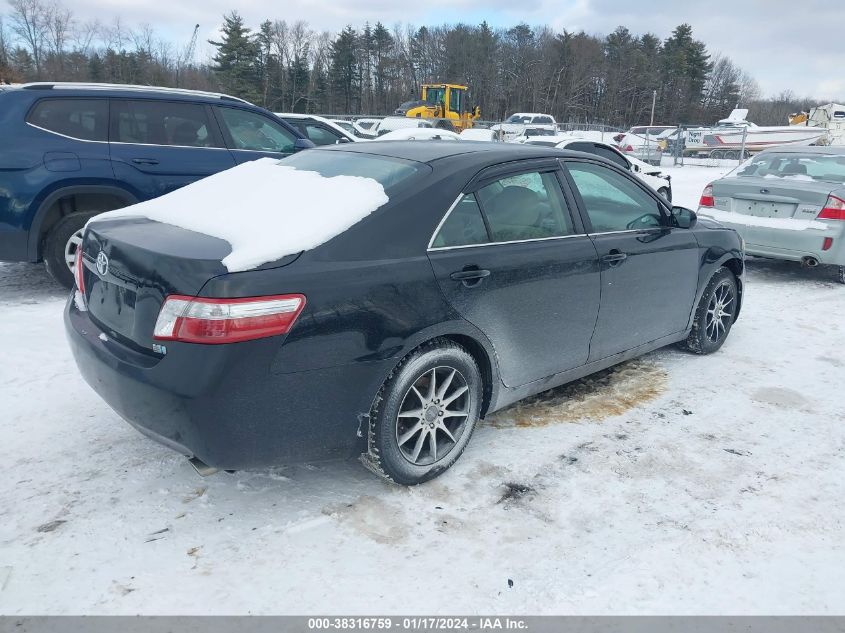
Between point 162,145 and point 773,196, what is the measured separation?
652cm

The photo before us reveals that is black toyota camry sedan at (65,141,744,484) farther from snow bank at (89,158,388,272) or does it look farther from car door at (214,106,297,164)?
car door at (214,106,297,164)

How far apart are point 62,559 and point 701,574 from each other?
2.51 m

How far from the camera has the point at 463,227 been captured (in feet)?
10.1

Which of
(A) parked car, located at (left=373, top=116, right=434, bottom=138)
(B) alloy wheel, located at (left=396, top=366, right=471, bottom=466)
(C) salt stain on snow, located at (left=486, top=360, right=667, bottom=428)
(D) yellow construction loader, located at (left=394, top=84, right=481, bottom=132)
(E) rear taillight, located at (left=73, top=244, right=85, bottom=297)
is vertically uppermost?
(D) yellow construction loader, located at (left=394, top=84, right=481, bottom=132)

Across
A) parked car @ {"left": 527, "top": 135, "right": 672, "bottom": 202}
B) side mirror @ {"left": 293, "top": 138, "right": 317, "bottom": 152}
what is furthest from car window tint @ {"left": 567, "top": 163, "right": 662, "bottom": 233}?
parked car @ {"left": 527, "top": 135, "right": 672, "bottom": 202}

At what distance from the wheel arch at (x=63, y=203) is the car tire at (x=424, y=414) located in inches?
168

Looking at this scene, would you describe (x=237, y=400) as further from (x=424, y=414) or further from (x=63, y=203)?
(x=63, y=203)

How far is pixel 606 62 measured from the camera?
81.1 metres

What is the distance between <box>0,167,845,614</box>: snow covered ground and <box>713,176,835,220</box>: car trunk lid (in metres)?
3.42

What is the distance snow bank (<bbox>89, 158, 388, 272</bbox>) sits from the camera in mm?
2564

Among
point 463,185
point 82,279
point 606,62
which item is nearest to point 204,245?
point 82,279

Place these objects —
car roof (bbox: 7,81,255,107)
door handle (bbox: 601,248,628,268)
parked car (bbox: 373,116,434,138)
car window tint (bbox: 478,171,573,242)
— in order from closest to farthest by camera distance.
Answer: car window tint (bbox: 478,171,573,242) → door handle (bbox: 601,248,628,268) → car roof (bbox: 7,81,255,107) → parked car (bbox: 373,116,434,138)

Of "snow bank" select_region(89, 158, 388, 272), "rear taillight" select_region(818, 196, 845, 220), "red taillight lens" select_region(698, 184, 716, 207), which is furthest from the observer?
"red taillight lens" select_region(698, 184, 716, 207)

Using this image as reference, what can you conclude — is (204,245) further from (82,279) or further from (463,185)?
(463,185)
